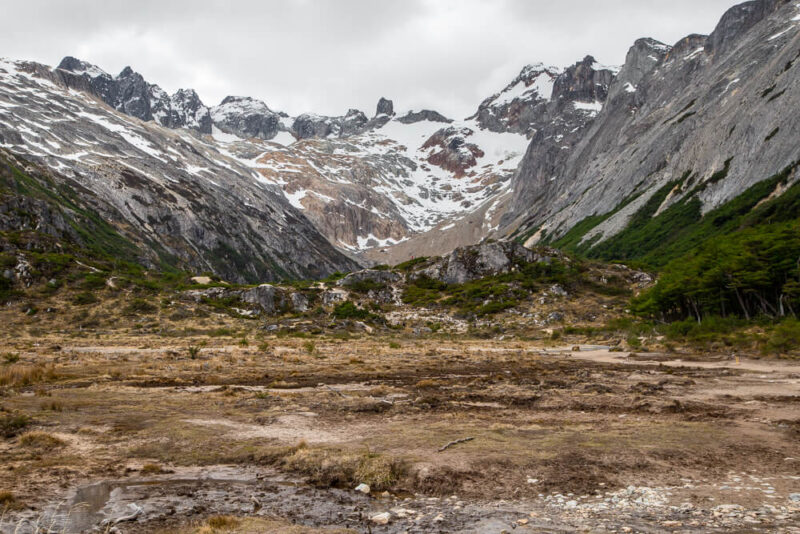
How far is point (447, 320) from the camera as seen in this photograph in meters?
62.8

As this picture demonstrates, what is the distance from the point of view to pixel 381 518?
7.18 meters

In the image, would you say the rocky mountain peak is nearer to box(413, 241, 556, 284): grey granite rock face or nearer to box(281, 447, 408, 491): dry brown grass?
box(413, 241, 556, 284): grey granite rock face

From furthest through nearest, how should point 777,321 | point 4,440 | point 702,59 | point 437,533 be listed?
point 702,59 → point 777,321 → point 4,440 → point 437,533

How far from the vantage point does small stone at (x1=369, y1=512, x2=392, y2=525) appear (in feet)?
23.3

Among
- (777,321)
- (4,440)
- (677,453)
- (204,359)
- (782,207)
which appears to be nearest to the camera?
(677,453)

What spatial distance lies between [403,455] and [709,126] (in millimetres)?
139380

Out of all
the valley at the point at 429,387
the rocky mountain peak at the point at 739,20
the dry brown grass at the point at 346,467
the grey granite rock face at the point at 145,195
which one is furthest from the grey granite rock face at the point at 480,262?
the rocky mountain peak at the point at 739,20

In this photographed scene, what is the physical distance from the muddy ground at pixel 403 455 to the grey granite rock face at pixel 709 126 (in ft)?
322

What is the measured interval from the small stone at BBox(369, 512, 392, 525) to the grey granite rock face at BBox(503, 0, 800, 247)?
10841 cm

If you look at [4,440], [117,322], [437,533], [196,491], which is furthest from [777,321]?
[117,322]

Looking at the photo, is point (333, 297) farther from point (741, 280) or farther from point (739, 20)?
point (739, 20)

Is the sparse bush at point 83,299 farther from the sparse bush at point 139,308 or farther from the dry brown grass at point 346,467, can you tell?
the dry brown grass at point 346,467

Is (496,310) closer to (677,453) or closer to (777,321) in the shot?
(777,321)

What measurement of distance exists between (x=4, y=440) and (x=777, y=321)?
45182 millimetres
